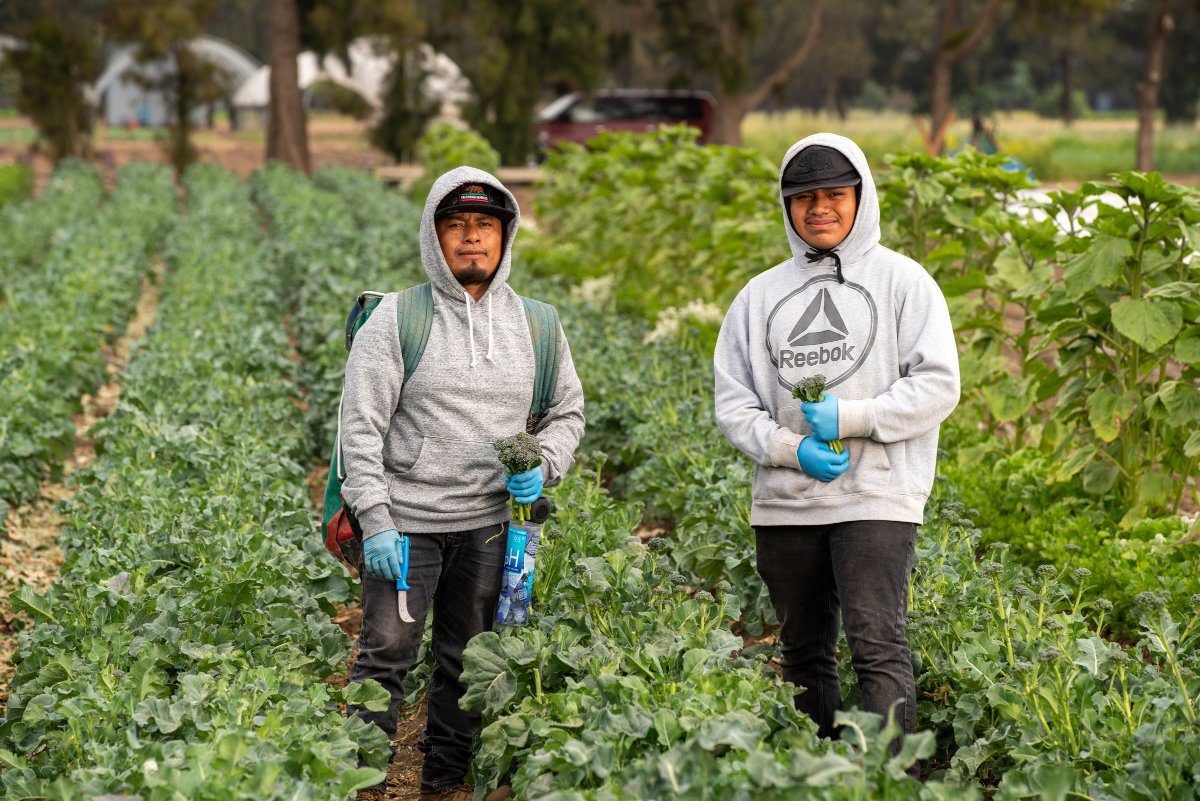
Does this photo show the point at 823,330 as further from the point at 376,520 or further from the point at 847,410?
the point at 376,520

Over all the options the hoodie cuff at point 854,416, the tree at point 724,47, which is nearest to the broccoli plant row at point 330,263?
the hoodie cuff at point 854,416

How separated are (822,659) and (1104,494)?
2.31 metres

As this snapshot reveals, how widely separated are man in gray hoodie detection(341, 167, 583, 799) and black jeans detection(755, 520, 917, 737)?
0.63 meters

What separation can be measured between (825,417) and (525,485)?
774 mm

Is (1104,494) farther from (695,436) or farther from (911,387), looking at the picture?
(911,387)

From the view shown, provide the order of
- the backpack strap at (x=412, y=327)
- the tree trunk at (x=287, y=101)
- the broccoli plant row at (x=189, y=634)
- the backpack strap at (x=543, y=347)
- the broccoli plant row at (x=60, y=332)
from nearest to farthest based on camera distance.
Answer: the broccoli plant row at (x=189, y=634)
the backpack strap at (x=412, y=327)
the backpack strap at (x=543, y=347)
the broccoli plant row at (x=60, y=332)
the tree trunk at (x=287, y=101)

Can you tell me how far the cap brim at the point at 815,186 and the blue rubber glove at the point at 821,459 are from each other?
60 centimetres

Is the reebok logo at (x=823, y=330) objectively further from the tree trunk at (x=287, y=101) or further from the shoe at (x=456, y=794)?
the tree trunk at (x=287, y=101)

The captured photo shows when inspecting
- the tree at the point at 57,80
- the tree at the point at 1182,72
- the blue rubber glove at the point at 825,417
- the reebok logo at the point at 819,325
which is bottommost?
the blue rubber glove at the point at 825,417

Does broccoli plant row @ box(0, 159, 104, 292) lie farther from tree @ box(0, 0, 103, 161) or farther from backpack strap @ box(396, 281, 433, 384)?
tree @ box(0, 0, 103, 161)

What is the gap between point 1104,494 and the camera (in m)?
5.54

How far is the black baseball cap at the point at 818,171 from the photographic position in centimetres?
346

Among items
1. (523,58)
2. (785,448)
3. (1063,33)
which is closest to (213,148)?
(523,58)

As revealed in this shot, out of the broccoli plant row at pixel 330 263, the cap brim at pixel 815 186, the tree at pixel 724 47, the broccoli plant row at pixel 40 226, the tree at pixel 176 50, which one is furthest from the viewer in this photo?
Answer: the tree at pixel 724 47
